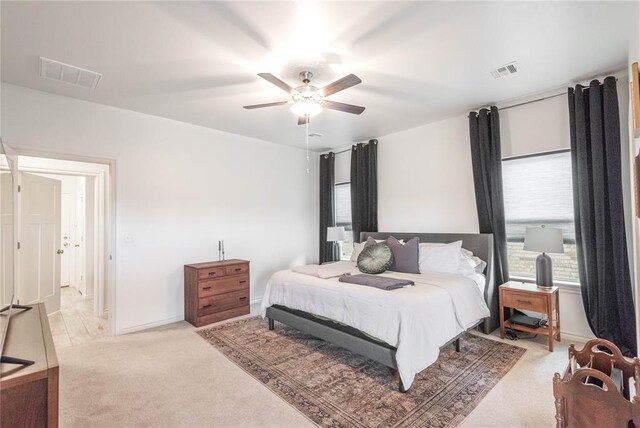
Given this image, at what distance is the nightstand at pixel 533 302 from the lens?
3025 millimetres

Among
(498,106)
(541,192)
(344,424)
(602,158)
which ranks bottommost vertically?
(344,424)

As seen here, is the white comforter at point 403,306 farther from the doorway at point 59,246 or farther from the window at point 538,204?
the doorway at point 59,246

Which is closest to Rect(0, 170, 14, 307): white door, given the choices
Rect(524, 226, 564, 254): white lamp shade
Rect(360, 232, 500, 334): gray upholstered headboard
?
Rect(360, 232, 500, 334): gray upholstered headboard

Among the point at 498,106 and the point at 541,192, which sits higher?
the point at 498,106

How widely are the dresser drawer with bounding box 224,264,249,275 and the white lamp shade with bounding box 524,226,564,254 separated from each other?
3.67m

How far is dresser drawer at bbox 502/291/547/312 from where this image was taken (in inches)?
121

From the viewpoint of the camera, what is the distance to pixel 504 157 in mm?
3814

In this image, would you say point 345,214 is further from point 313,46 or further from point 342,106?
point 313,46

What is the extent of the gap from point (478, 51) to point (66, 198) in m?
7.90

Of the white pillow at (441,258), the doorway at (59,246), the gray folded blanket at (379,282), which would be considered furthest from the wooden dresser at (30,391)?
the white pillow at (441,258)

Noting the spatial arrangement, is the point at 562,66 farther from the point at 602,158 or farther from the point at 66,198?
the point at 66,198

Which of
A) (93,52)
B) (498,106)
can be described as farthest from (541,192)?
(93,52)

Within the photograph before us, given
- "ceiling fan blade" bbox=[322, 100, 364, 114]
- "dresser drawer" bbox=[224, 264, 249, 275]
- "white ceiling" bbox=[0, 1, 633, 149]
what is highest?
"white ceiling" bbox=[0, 1, 633, 149]

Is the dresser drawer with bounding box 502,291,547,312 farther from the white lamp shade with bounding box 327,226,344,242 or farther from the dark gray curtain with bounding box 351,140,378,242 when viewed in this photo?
the white lamp shade with bounding box 327,226,344,242
